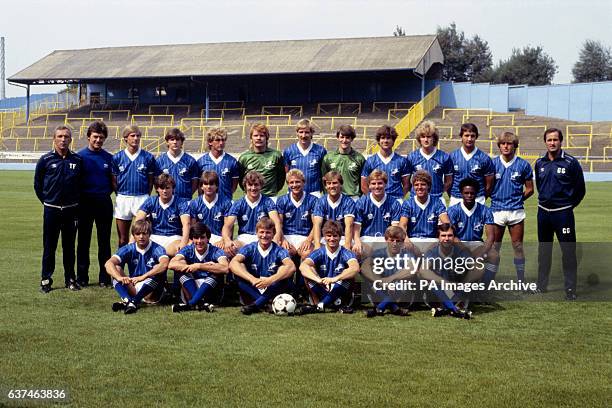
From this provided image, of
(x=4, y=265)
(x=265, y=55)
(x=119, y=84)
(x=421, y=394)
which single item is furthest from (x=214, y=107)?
(x=421, y=394)

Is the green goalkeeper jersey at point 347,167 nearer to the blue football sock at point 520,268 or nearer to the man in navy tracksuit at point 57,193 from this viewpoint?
the blue football sock at point 520,268

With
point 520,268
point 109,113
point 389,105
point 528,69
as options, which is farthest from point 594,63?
point 520,268

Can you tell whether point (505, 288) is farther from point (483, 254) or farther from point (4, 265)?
point (4, 265)

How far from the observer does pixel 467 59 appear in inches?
2611

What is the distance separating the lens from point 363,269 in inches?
283

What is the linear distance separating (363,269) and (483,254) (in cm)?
119

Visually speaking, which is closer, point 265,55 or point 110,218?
point 110,218

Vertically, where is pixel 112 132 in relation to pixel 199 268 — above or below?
above

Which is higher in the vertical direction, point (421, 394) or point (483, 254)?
point (483, 254)

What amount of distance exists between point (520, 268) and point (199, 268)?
3527mm

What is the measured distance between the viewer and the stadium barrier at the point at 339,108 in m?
42.0

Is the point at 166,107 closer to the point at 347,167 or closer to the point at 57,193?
the point at 57,193

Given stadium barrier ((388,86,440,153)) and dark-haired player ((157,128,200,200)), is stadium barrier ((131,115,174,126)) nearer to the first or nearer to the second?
stadium barrier ((388,86,440,153))

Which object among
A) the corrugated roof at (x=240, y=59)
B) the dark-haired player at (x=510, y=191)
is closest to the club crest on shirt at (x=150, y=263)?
the dark-haired player at (x=510, y=191)
